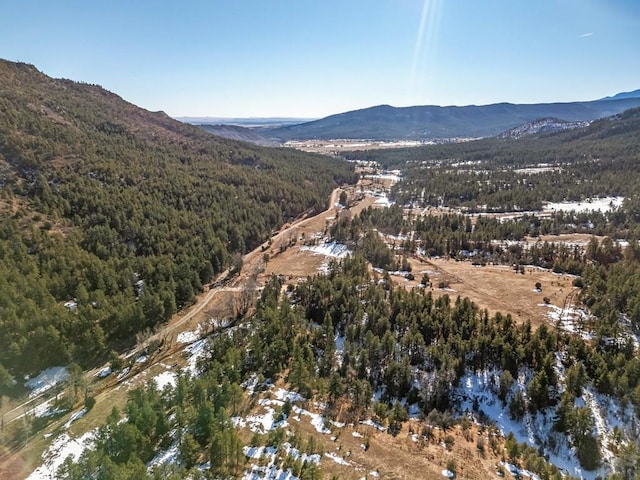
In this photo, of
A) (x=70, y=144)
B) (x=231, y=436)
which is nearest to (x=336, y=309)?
(x=231, y=436)

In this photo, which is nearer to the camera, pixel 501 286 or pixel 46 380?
pixel 46 380

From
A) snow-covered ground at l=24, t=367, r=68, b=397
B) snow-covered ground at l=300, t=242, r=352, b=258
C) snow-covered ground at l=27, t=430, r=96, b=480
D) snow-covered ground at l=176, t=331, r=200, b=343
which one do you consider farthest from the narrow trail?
snow-covered ground at l=300, t=242, r=352, b=258

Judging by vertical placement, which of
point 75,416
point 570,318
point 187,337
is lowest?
point 187,337

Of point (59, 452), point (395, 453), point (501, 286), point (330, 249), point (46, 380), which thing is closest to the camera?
point (395, 453)

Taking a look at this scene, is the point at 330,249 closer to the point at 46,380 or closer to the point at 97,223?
the point at 97,223

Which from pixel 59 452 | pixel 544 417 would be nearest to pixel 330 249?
pixel 544 417

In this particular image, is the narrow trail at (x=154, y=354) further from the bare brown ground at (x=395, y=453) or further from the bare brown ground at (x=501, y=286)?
A: the bare brown ground at (x=501, y=286)

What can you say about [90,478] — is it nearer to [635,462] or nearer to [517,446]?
[517,446]

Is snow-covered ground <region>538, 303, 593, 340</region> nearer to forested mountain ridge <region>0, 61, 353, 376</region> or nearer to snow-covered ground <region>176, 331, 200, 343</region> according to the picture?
snow-covered ground <region>176, 331, 200, 343</region>
